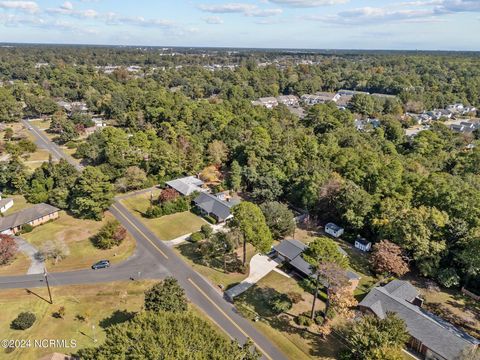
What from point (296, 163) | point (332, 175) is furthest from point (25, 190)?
point (332, 175)

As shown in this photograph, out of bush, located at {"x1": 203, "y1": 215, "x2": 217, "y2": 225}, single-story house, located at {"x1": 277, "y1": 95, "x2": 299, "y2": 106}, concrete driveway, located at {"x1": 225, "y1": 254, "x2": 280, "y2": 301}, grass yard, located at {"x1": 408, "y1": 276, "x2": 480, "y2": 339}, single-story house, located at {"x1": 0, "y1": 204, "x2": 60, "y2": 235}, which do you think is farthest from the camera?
single-story house, located at {"x1": 277, "y1": 95, "x2": 299, "y2": 106}

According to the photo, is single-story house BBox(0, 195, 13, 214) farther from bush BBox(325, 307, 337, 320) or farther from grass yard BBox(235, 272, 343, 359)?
bush BBox(325, 307, 337, 320)

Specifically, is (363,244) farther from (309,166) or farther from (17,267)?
(17,267)

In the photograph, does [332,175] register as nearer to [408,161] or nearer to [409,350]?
[408,161]

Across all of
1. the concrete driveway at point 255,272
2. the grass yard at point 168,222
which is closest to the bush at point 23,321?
the concrete driveway at point 255,272

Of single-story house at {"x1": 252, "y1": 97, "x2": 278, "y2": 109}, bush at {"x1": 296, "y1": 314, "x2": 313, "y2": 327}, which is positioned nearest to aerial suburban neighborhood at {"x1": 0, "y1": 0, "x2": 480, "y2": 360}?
bush at {"x1": 296, "y1": 314, "x2": 313, "y2": 327}

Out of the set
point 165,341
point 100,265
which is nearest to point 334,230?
point 100,265

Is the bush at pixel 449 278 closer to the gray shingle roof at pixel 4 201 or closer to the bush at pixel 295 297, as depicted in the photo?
the bush at pixel 295 297
